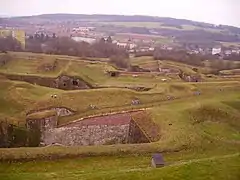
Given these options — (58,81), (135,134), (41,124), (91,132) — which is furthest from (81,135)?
(58,81)

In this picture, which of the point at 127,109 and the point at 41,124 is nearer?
the point at 41,124

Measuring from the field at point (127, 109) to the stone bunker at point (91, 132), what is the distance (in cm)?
134

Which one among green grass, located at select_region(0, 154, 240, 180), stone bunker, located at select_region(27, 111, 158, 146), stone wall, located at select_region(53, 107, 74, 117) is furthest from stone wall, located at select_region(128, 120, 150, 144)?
green grass, located at select_region(0, 154, 240, 180)

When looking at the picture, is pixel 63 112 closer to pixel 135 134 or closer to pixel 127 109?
pixel 127 109

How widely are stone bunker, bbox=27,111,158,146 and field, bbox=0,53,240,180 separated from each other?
1341 mm

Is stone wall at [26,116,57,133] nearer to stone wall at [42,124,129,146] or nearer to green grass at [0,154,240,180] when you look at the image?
stone wall at [42,124,129,146]

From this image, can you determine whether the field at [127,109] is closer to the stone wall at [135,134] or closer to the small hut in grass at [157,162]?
the small hut in grass at [157,162]

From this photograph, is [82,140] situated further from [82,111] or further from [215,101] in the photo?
[215,101]

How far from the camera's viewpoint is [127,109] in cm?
4009

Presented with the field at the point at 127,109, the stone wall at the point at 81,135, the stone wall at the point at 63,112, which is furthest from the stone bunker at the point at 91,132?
the stone wall at the point at 63,112

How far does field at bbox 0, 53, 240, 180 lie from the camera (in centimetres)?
2120

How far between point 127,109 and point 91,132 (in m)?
5.95

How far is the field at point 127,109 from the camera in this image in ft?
69.6

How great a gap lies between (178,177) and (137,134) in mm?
16209
